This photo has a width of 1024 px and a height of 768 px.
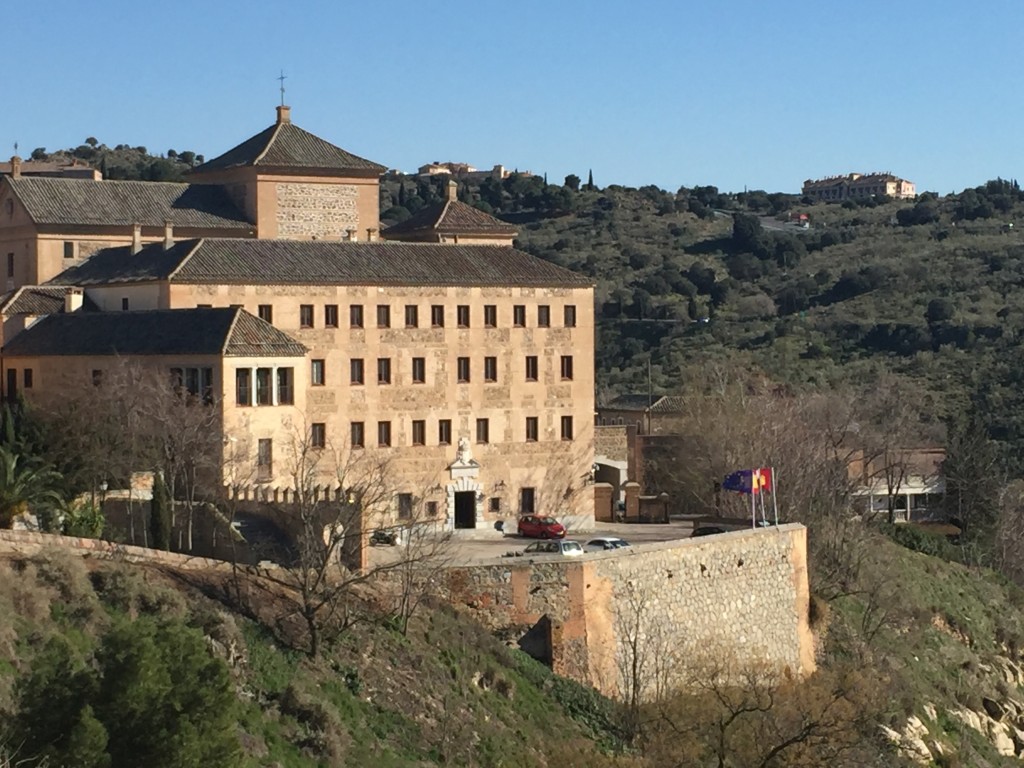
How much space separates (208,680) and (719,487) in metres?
31.6

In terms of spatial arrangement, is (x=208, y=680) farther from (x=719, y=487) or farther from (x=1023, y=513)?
(x=1023, y=513)

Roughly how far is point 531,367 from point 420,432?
12.9ft

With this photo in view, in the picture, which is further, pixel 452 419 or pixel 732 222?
pixel 732 222

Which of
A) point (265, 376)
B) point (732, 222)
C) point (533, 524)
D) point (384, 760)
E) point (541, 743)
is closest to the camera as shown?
point (384, 760)

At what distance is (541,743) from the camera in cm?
3672

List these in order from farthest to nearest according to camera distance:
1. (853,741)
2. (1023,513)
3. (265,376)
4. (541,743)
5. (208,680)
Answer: (1023,513), (265,376), (853,741), (541,743), (208,680)

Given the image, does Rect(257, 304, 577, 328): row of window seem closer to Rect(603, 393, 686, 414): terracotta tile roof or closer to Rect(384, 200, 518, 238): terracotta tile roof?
Rect(384, 200, 518, 238): terracotta tile roof

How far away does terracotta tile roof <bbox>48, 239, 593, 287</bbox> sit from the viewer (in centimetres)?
5141

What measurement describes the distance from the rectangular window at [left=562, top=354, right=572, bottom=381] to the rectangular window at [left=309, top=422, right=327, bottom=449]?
25.7ft

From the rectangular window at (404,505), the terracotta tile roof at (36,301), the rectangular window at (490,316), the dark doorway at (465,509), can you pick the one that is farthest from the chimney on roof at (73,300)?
the dark doorway at (465,509)

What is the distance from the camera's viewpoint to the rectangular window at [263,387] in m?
47.5

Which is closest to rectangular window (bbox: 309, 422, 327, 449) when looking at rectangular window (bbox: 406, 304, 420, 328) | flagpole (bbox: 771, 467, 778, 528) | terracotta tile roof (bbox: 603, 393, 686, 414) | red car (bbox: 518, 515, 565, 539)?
rectangular window (bbox: 406, 304, 420, 328)

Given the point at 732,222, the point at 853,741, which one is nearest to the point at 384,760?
the point at 853,741

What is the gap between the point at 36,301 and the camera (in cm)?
5262
